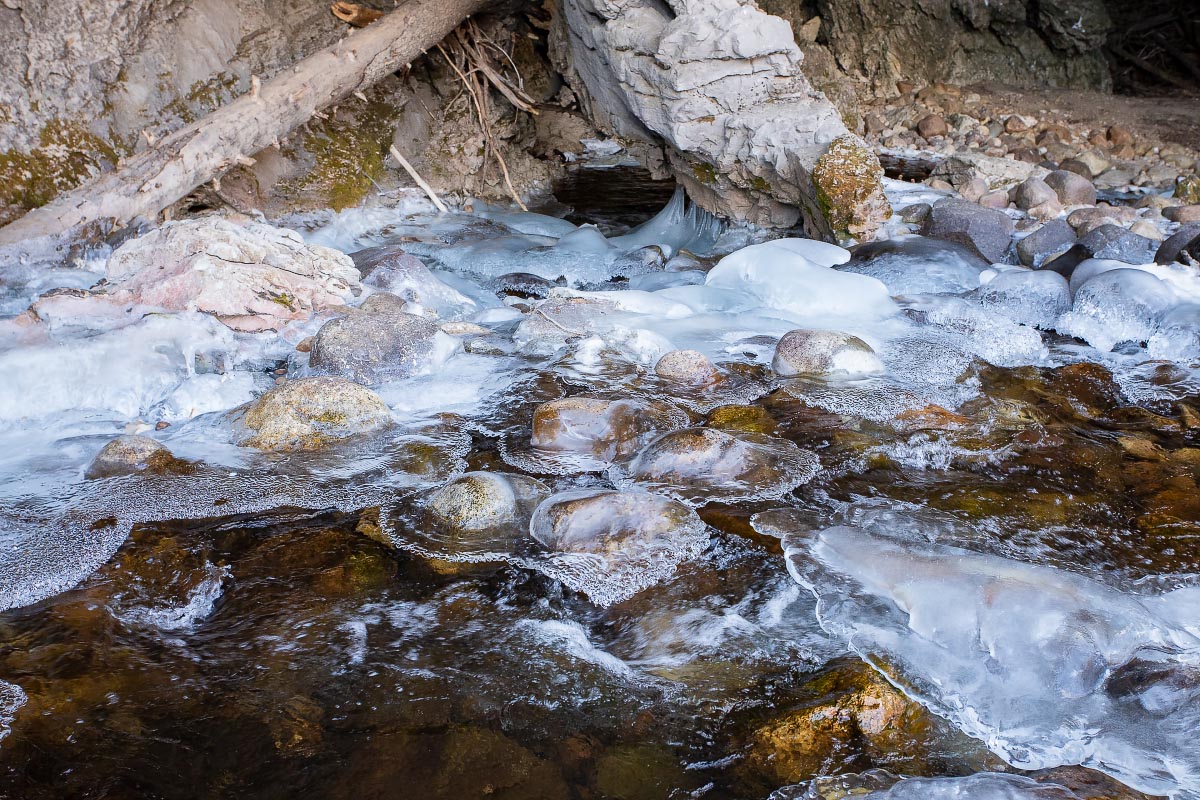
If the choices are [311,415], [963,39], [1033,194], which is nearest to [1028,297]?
[1033,194]

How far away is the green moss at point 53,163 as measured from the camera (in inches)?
215

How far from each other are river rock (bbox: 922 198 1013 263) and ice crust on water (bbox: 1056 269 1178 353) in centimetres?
120

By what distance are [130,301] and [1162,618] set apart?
472cm

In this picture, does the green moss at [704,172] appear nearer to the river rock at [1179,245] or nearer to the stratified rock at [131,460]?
the river rock at [1179,245]

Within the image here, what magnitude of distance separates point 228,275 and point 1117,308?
188 inches

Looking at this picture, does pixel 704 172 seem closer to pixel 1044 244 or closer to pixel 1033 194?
pixel 1044 244

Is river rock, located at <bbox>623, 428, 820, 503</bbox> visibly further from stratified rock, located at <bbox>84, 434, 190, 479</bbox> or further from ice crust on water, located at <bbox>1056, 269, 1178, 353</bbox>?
ice crust on water, located at <bbox>1056, 269, 1178, 353</bbox>

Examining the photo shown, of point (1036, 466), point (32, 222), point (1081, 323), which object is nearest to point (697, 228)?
point (1081, 323)

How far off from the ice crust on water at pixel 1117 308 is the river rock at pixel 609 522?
3.11 metres

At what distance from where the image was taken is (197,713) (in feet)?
6.96

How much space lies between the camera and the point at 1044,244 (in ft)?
19.9

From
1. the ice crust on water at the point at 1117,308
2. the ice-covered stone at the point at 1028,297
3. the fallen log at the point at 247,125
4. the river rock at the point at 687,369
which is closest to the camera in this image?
the river rock at the point at 687,369

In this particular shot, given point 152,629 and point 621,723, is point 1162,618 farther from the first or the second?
point 152,629

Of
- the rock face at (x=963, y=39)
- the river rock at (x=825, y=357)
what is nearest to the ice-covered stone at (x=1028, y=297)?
the river rock at (x=825, y=357)
